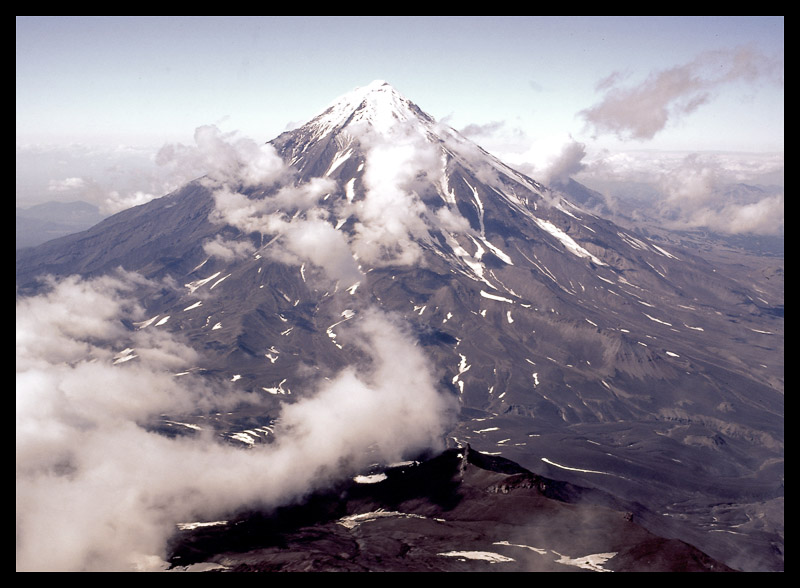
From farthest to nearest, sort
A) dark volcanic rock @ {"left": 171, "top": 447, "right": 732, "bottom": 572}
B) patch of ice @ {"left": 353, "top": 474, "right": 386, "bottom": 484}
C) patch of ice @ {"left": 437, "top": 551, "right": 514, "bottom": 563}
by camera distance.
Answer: patch of ice @ {"left": 353, "top": 474, "right": 386, "bottom": 484} < patch of ice @ {"left": 437, "top": 551, "right": 514, "bottom": 563} < dark volcanic rock @ {"left": 171, "top": 447, "right": 732, "bottom": 572}

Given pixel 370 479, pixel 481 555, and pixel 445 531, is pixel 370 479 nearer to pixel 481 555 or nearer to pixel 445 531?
pixel 445 531

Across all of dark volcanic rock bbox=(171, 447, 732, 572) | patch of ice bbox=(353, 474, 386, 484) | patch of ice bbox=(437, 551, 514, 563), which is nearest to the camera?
dark volcanic rock bbox=(171, 447, 732, 572)

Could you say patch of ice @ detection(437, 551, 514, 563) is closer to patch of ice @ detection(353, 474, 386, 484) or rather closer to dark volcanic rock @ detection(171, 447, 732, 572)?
dark volcanic rock @ detection(171, 447, 732, 572)

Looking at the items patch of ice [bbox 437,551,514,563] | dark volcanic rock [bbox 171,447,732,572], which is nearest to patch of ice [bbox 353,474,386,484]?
dark volcanic rock [bbox 171,447,732,572]

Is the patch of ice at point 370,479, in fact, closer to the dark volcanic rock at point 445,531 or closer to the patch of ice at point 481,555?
the dark volcanic rock at point 445,531

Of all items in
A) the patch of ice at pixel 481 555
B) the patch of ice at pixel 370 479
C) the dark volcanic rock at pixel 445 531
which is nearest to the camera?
the dark volcanic rock at pixel 445 531

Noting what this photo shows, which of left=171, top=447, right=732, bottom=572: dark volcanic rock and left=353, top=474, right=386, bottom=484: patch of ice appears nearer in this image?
left=171, top=447, right=732, bottom=572: dark volcanic rock

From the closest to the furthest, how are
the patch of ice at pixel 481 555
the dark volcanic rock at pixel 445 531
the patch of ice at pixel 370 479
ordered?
the dark volcanic rock at pixel 445 531, the patch of ice at pixel 481 555, the patch of ice at pixel 370 479

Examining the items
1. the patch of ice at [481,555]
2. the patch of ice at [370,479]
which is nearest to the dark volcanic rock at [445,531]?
the patch of ice at [481,555]

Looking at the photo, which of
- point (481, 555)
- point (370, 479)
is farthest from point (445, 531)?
point (370, 479)
